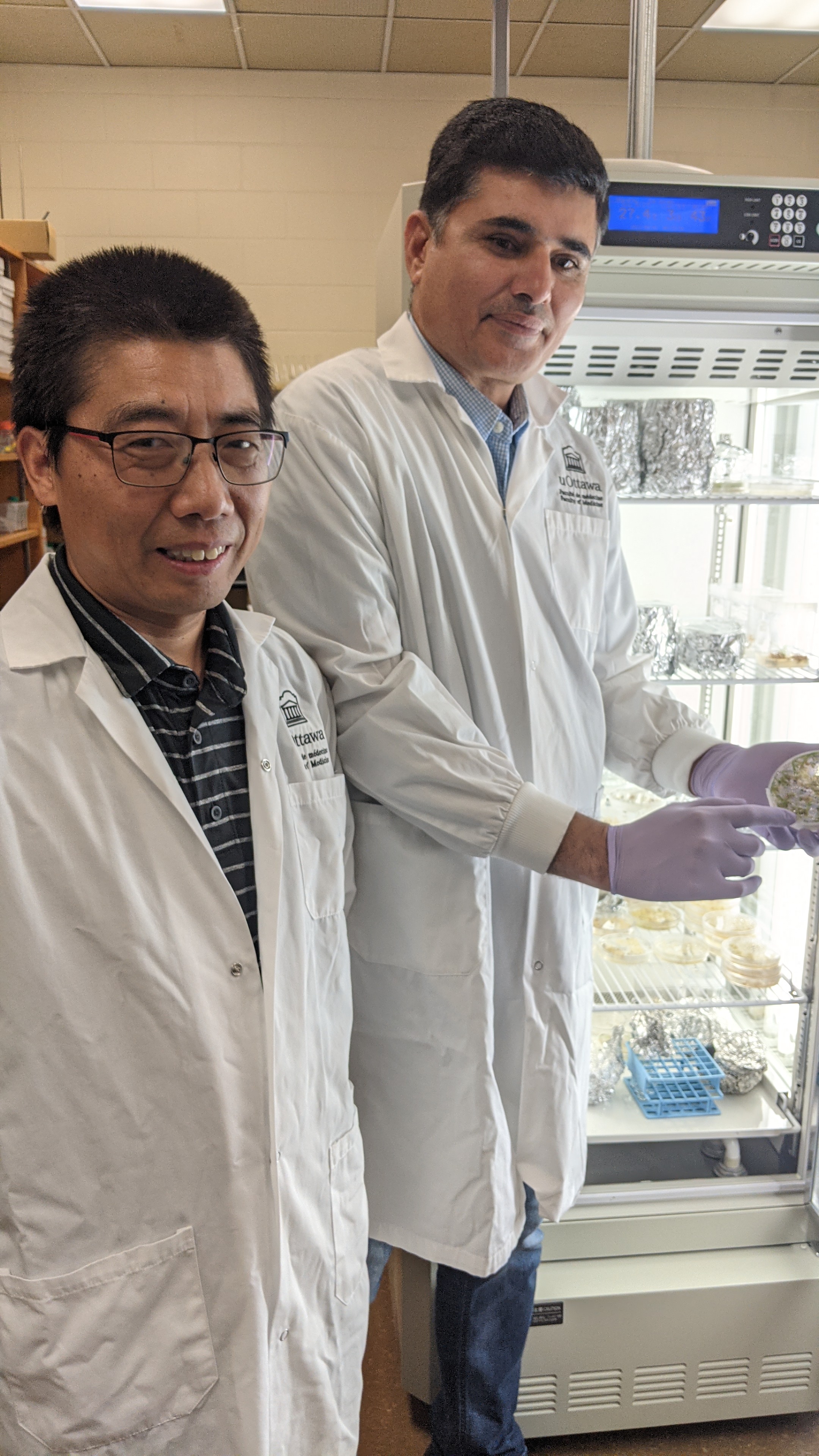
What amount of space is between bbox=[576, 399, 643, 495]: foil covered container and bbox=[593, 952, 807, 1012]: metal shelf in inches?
44.6

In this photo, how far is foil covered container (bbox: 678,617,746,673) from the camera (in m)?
2.15

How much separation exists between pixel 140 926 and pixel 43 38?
15.9 feet

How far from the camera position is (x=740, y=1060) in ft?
7.71

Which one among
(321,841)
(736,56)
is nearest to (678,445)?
(321,841)

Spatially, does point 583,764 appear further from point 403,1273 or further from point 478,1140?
point 403,1273

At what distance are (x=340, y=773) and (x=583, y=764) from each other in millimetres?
522

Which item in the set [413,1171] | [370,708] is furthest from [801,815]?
[413,1171]

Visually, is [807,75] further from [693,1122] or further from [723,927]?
[693,1122]

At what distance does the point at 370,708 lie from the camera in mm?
1428

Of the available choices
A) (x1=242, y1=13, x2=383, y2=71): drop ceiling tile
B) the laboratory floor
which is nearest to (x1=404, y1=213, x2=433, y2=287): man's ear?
the laboratory floor

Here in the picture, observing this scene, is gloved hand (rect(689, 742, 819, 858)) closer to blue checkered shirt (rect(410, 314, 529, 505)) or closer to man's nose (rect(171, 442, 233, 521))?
blue checkered shirt (rect(410, 314, 529, 505))

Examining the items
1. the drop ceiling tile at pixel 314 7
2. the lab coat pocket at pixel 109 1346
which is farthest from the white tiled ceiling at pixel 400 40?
the lab coat pocket at pixel 109 1346

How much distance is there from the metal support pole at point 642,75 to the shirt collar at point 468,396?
2.24 feet

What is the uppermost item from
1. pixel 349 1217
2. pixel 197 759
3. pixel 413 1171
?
pixel 197 759
